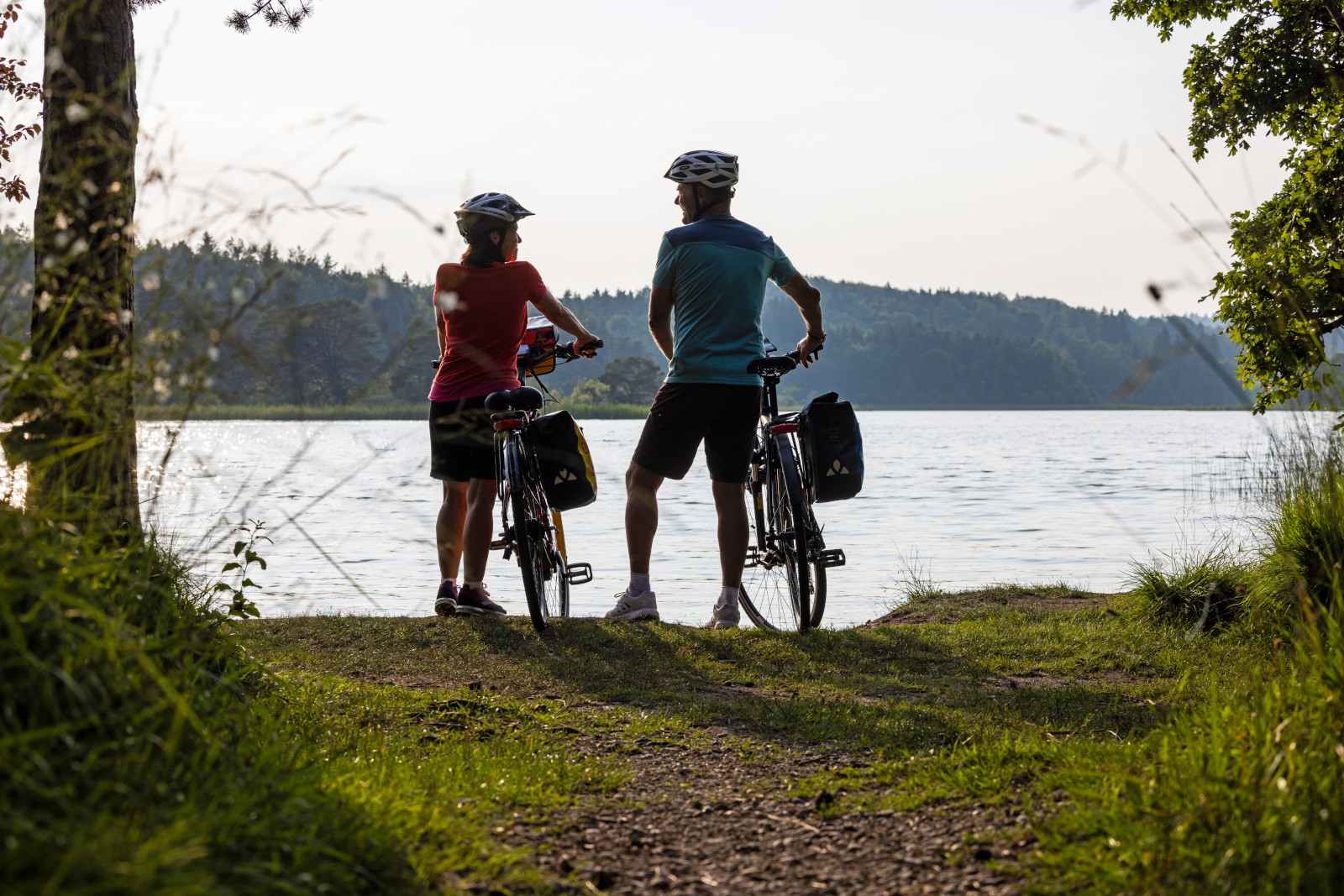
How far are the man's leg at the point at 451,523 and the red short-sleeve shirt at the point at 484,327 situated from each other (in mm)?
481

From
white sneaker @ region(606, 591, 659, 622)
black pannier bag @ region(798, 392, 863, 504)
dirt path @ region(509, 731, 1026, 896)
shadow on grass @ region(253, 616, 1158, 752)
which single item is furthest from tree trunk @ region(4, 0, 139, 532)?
black pannier bag @ region(798, 392, 863, 504)

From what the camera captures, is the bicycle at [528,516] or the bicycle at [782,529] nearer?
the bicycle at [528,516]

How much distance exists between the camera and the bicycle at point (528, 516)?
528 cm

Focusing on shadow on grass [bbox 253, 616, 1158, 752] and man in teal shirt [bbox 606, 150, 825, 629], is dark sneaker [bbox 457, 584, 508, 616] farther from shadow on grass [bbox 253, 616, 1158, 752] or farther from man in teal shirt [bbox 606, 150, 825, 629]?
man in teal shirt [bbox 606, 150, 825, 629]

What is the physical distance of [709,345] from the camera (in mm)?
5496

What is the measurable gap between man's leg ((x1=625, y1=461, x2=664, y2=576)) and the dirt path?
Answer: 2.58m

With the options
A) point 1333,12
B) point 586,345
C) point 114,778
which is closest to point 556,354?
point 586,345

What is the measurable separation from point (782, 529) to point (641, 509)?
2.69ft

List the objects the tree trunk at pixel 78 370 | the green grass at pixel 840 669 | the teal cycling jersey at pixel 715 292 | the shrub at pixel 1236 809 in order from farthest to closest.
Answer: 1. the teal cycling jersey at pixel 715 292
2. the green grass at pixel 840 669
3. the tree trunk at pixel 78 370
4. the shrub at pixel 1236 809

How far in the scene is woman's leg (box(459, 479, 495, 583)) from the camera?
5633 millimetres

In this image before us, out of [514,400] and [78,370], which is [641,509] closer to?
[514,400]

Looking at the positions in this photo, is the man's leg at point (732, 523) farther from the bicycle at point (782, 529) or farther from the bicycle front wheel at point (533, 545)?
the bicycle front wheel at point (533, 545)

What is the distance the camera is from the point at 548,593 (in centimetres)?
583

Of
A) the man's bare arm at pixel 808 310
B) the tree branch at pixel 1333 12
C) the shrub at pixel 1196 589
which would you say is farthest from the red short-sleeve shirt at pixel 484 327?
the tree branch at pixel 1333 12
